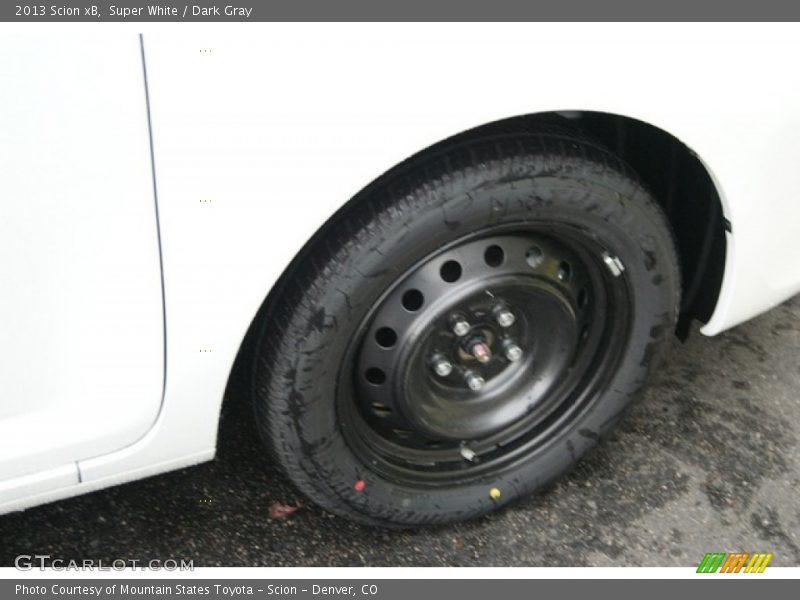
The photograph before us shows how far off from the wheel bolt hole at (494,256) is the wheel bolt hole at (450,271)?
0.22 feet

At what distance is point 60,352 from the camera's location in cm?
139

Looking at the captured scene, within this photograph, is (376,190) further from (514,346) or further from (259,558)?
(259,558)

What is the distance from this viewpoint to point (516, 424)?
1.95m

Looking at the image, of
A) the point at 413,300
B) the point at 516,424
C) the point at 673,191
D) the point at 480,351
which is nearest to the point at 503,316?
the point at 480,351

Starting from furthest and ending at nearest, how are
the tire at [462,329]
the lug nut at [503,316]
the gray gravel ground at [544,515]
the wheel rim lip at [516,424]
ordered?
1. the gray gravel ground at [544,515]
2. the lug nut at [503,316]
3. the wheel rim lip at [516,424]
4. the tire at [462,329]

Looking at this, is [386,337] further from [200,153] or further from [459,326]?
[200,153]

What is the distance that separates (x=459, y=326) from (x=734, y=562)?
0.83 metres

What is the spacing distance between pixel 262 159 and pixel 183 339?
0.34 meters

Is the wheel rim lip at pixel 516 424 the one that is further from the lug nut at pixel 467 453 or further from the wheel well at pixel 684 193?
Result: the wheel well at pixel 684 193

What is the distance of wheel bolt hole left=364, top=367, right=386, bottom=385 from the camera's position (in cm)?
172

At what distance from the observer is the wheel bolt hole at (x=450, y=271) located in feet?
5.40

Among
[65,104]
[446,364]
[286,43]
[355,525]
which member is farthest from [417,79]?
[355,525]

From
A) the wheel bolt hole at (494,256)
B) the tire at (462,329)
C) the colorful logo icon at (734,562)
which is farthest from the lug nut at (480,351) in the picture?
the colorful logo icon at (734,562)

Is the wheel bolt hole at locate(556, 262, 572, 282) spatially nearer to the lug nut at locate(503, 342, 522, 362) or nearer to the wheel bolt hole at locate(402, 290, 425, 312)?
the lug nut at locate(503, 342, 522, 362)
